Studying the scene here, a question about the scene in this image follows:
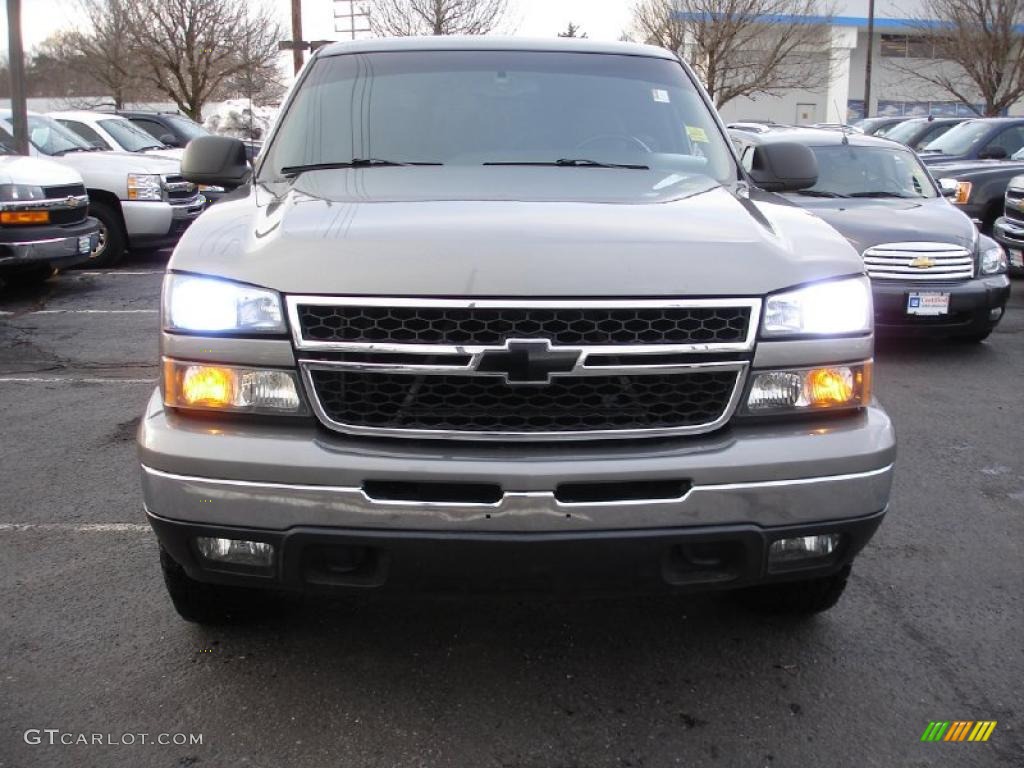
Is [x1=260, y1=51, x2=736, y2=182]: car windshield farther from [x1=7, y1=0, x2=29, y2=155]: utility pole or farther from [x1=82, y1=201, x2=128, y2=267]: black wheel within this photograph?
[x1=82, y1=201, x2=128, y2=267]: black wheel

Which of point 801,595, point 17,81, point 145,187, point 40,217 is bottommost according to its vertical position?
point 801,595

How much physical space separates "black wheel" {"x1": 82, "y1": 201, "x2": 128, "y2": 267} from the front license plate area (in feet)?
30.0

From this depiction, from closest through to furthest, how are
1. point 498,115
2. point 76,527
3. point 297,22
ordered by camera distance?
1. point 498,115
2. point 76,527
3. point 297,22

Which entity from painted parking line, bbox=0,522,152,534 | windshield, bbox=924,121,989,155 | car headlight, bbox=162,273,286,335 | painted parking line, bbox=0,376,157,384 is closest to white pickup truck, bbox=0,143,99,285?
painted parking line, bbox=0,376,157,384

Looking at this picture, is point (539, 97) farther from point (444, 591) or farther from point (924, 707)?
point (924, 707)

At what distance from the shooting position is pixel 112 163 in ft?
38.4

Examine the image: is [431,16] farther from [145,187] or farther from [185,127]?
[145,187]

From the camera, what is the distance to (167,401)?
253 cm

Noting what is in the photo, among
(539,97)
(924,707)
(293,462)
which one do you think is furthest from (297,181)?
(924,707)

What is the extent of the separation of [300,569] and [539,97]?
7.15 ft

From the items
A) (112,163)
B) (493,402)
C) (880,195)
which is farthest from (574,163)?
(112,163)

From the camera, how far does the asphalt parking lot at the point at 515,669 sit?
2.54 m

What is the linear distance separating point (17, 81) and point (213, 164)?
36.7 feet

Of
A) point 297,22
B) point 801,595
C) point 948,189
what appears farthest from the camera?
point 297,22
